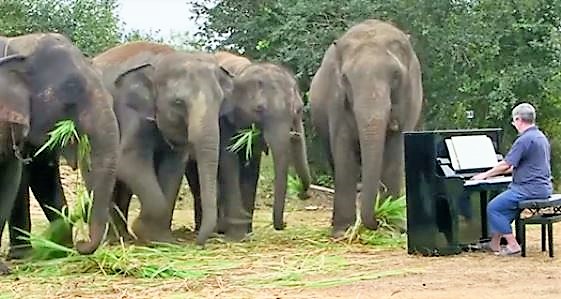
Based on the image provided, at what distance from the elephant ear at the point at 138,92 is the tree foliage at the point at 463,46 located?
8.01 metres

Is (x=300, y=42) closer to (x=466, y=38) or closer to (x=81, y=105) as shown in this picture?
(x=466, y=38)

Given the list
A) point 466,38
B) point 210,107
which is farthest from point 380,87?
point 466,38

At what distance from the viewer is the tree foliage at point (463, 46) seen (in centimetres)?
1927

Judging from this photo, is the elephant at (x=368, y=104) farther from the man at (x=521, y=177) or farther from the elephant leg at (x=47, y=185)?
the elephant leg at (x=47, y=185)

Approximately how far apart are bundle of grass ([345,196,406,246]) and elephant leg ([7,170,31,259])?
326 cm

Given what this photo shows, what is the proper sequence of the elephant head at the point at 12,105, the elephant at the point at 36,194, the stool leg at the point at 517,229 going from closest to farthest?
the elephant head at the point at 12,105
the elephant at the point at 36,194
the stool leg at the point at 517,229

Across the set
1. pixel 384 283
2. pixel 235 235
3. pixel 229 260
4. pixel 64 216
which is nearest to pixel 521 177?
pixel 384 283

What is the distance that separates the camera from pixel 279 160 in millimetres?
12289

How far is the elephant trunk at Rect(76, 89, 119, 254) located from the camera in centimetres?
895

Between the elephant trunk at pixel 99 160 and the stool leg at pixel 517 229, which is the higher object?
the elephant trunk at pixel 99 160

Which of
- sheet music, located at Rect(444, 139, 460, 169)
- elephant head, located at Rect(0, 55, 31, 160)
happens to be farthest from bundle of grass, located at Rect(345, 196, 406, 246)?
elephant head, located at Rect(0, 55, 31, 160)

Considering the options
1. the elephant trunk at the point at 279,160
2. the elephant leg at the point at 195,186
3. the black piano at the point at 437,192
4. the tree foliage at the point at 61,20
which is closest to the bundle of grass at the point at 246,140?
the elephant trunk at the point at 279,160

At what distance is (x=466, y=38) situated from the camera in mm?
19281

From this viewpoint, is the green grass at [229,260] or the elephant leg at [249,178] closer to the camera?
the green grass at [229,260]
